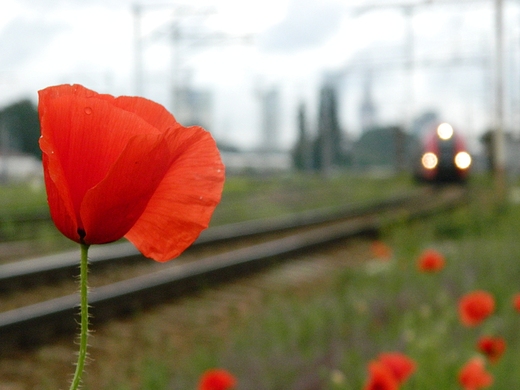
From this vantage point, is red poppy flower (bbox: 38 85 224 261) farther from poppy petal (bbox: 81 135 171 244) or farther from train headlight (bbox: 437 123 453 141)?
train headlight (bbox: 437 123 453 141)

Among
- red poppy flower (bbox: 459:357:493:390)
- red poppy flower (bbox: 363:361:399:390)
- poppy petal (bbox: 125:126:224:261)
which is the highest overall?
poppy petal (bbox: 125:126:224:261)

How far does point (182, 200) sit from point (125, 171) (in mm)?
52

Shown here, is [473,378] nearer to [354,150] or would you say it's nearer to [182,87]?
[182,87]

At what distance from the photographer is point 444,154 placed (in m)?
22.3

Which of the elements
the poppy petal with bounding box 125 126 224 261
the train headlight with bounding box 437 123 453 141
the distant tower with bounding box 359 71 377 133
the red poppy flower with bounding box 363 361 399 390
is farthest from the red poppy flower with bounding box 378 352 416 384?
the distant tower with bounding box 359 71 377 133

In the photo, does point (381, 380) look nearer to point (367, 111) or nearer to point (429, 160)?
point (429, 160)

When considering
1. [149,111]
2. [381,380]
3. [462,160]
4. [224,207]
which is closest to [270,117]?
[462,160]

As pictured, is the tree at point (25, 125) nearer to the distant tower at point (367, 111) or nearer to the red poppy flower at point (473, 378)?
the red poppy flower at point (473, 378)

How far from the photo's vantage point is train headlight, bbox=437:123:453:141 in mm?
22109

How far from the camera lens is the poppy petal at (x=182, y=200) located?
0.46 meters

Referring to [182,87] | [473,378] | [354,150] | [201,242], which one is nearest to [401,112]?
[354,150]

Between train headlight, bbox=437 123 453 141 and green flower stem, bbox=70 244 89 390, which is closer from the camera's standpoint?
green flower stem, bbox=70 244 89 390

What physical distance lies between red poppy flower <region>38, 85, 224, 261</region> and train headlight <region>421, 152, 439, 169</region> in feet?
74.0

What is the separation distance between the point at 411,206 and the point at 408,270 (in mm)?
13012
